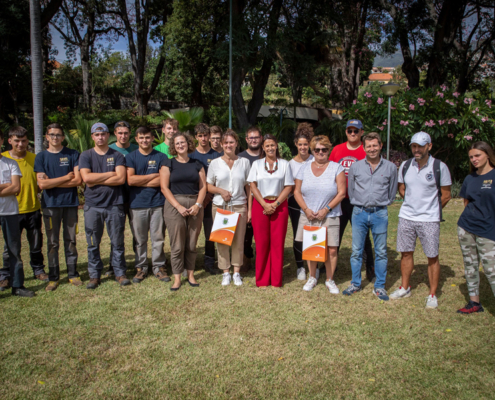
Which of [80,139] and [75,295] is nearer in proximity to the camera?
[75,295]

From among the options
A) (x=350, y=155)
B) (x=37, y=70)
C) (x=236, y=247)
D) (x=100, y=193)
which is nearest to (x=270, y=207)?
(x=236, y=247)

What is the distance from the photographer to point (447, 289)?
5.14 metres

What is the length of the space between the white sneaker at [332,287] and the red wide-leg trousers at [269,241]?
624 millimetres

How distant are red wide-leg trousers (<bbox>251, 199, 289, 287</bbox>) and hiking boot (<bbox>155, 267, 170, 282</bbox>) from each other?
125 centimetres

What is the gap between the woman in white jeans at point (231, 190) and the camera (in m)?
5.19

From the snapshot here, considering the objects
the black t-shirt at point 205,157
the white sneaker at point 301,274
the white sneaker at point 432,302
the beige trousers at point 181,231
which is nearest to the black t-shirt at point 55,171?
the beige trousers at point 181,231

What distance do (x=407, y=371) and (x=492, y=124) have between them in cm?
1121

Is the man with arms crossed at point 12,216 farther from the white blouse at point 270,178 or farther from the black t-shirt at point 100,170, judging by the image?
the white blouse at point 270,178

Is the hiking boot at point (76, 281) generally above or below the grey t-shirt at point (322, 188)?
below

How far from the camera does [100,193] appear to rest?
503 centimetres

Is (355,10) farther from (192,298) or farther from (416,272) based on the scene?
(192,298)

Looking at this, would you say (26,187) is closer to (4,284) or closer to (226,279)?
(4,284)

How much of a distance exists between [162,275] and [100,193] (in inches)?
54.9

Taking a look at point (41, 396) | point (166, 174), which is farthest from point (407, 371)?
point (166, 174)
